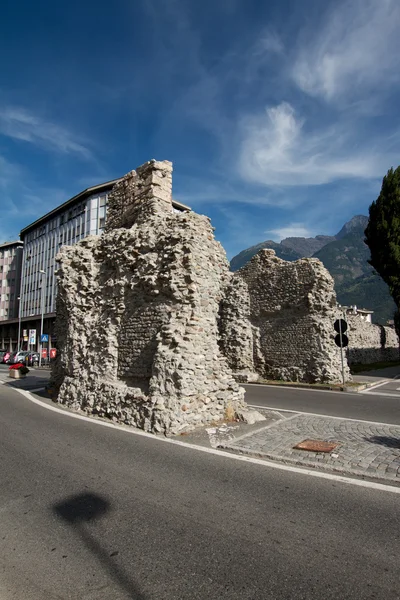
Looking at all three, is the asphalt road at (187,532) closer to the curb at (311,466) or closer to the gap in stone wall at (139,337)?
A: the curb at (311,466)

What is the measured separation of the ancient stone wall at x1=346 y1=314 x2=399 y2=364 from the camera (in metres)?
33.6

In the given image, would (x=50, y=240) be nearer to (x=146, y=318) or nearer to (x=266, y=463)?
(x=146, y=318)

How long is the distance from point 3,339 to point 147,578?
78865 mm

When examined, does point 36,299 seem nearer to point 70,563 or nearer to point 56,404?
point 56,404

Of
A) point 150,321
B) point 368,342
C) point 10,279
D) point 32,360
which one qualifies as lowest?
point 32,360

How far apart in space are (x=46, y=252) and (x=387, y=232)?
56.5 metres


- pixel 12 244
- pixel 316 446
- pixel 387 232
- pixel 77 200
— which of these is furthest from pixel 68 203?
pixel 316 446

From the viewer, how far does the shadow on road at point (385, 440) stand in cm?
727

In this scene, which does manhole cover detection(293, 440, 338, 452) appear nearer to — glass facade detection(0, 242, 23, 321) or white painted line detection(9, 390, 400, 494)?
white painted line detection(9, 390, 400, 494)

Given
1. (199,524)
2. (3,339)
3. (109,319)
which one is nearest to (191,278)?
(109,319)

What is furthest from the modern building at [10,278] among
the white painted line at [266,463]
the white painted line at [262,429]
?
the white painted line at [262,429]

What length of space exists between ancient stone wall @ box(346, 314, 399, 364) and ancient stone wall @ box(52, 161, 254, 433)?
24773mm

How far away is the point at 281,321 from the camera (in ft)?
71.1

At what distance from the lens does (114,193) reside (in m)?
16.2
